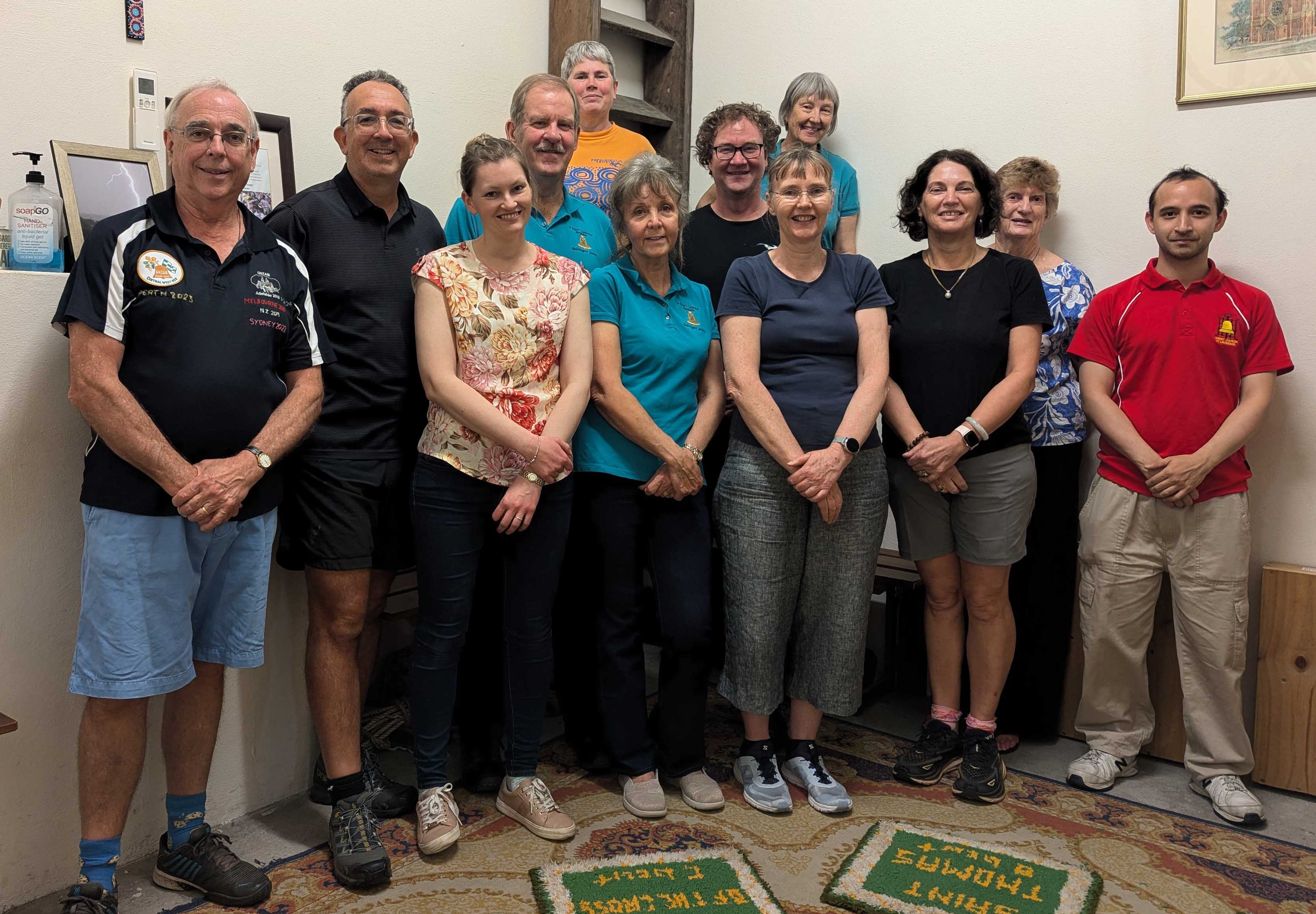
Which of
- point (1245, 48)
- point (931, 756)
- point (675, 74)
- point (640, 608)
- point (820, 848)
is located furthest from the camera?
point (675, 74)

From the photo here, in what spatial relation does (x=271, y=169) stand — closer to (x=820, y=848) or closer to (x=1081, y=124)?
(x=820, y=848)

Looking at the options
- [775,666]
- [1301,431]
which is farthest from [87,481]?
[1301,431]

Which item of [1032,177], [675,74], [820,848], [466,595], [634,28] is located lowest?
[820,848]

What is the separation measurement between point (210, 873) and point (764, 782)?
126 cm

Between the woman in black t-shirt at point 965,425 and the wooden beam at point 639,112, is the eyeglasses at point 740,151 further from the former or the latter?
the wooden beam at point 639,112

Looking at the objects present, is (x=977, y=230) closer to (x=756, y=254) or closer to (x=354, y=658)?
(x=756, y=254)

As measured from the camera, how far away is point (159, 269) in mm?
1806

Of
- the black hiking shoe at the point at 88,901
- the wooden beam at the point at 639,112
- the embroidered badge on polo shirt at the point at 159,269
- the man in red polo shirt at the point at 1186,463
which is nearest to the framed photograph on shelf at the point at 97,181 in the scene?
the embroidered badge on polo shirt at the point at 159,269

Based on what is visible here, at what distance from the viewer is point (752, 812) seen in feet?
7.79

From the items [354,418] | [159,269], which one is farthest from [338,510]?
[159,269]

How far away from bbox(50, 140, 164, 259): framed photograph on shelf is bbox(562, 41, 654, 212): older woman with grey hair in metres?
1.12

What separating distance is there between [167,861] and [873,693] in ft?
6.95

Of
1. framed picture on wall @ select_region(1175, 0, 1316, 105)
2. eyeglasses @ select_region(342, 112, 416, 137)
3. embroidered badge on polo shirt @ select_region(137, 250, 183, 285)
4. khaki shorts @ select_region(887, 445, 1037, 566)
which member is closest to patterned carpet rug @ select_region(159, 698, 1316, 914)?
khaki shorts @ select_region(887, 445, 1037, 566)

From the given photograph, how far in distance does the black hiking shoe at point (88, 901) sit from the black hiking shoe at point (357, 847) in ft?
1.38
